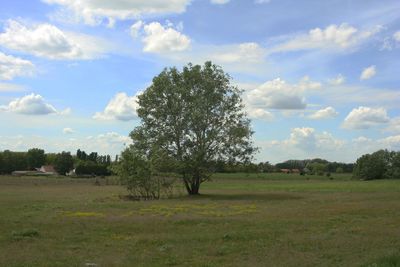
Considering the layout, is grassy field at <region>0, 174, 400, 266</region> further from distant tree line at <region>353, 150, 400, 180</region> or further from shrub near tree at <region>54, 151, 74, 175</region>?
shrub near tree at <region>54, 151, 74, 175</region>

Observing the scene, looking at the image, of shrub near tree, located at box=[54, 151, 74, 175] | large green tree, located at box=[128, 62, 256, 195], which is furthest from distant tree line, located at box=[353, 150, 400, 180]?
shrub near tree, located at box=[54, 151, 74, 175]

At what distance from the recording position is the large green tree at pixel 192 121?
55438 mm

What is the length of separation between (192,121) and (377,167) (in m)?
92.9

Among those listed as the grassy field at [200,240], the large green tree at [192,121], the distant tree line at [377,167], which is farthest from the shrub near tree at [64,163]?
the grassy field at [200,240]

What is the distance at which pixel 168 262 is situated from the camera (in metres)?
14.4

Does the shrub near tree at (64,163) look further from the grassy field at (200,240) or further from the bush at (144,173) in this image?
the grassy field at (200,240)

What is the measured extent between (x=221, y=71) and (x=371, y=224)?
35569mm

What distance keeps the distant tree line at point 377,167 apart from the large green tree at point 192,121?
86.7 meters

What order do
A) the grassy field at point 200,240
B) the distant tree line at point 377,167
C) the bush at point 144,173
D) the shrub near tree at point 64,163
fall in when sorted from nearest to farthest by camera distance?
the grassy field at point 200,240
the bush at point 144,173
the distant tree line at point 377,167
the shrub near tree at point 64,163

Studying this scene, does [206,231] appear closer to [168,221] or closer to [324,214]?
[168,221]

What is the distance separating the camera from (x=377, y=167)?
436ft

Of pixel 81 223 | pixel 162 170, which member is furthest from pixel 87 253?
pixel 162 170

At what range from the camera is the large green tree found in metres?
55.4

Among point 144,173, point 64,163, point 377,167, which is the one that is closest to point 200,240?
point 144,173
